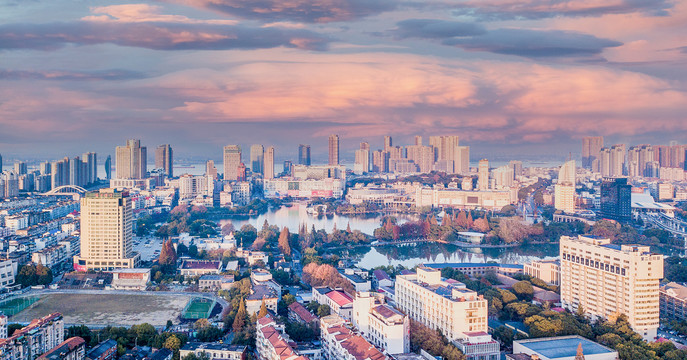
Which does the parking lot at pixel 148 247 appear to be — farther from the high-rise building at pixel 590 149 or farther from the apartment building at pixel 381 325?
the high-rise building at pixel 590 149

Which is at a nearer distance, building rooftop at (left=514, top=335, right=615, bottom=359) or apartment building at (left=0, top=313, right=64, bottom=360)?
apartment building at (left=0, top=313, right=64, bottom=360)

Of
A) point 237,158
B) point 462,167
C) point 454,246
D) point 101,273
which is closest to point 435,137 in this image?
point 462,167

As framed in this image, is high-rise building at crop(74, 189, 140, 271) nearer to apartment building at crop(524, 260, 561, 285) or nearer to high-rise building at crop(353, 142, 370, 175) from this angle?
apartment building at crop(524, 260, 561, 285)

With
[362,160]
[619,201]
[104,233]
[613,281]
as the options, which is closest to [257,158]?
[362,160]

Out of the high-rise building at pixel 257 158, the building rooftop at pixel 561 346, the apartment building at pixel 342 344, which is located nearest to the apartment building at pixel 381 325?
the apartment building at pixel 342 344

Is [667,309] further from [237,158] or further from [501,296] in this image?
[237,158]

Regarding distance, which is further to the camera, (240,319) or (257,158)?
(257,158)

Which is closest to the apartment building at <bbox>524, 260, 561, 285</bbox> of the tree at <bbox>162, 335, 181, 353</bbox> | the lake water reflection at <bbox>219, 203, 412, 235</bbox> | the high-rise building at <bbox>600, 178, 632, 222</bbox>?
the tree at <bbox>162, 335, 181, 353</bbox>

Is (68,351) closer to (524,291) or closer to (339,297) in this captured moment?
(339,297)
